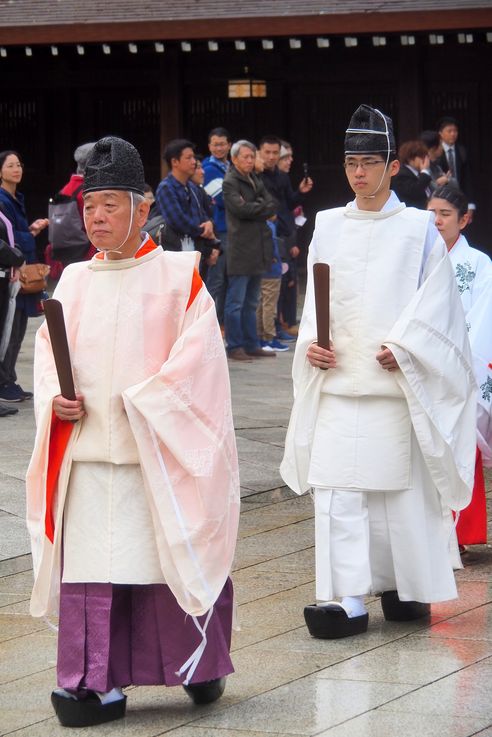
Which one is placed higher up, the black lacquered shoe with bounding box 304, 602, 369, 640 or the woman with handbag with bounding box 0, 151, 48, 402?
the woman with handbag with bounding box 0, 151, 48, 402

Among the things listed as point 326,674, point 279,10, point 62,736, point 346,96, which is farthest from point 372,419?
point 346,96

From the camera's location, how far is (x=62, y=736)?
12.2 feet

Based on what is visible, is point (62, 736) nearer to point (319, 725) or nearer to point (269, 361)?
point (319, 725)

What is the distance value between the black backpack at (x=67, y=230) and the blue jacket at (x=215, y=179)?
2795 millimetres

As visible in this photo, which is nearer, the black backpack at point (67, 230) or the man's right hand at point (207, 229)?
the black backpack at point (67, 230)

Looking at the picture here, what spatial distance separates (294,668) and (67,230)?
4790 millimetres

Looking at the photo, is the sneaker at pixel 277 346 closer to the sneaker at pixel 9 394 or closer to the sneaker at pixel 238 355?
the sneaker at pixel 238 355

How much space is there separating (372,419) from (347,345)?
10.2 inches

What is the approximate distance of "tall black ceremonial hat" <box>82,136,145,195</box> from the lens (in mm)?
3828

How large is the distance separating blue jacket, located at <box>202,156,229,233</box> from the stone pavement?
5521mm

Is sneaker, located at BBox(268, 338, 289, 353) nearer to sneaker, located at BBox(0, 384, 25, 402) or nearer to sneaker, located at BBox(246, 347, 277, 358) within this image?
sneaker, located at BBox(246, 347, 277, 358)

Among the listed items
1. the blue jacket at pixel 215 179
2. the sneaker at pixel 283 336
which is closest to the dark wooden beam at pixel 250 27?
the blue jacket at pixel 215 179

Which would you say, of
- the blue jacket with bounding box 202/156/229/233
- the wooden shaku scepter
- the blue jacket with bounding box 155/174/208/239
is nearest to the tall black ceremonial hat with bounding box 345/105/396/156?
the wooden shaku scepter

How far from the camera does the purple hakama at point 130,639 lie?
3.77 meters
